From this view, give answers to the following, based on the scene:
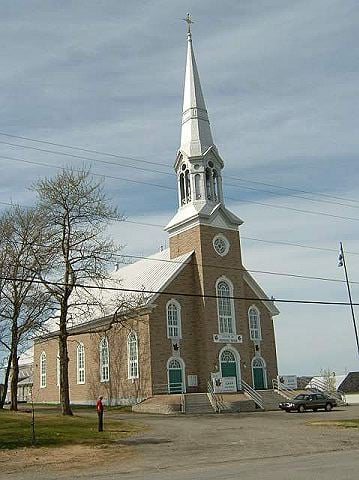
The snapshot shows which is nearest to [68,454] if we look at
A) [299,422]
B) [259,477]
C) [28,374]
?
[259,477]

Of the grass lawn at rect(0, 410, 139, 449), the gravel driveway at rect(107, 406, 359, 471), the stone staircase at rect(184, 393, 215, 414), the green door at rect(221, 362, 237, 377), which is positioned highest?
the green door at rect(221, 362, 237, 377)

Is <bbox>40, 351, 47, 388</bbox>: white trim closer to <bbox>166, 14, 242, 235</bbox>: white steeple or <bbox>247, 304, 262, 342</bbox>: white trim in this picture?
<bbox>166, 14, 242, 235</bbox>: white steeple

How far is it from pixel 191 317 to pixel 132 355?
5259mm

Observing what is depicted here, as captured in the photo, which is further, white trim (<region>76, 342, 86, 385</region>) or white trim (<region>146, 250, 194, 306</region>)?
white trim (<region>76, 342, 86, 385</region>)

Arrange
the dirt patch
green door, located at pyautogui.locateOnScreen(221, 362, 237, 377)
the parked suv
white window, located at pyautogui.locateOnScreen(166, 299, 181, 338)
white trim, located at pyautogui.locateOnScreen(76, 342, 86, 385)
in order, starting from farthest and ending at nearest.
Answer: white trim, located at pyautogui.locateOnScreen(76, 342, 86, 385) → green door, located at pyautogui.locateOnScreen(221, 362, 237, 377) → white window, located at pyautogui.locateOnScreen(166, 299, 181, 338) → the parked suv → the dirt patch

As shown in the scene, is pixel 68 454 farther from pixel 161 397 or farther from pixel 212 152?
pixel 212 152

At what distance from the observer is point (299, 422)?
31.1 metres

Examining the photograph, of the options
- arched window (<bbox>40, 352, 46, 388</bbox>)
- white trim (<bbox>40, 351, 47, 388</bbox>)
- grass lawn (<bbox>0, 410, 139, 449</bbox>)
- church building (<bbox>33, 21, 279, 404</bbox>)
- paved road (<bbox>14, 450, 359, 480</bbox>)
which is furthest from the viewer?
arched window (<bbox>40, 352, 46, 388</bbox>)

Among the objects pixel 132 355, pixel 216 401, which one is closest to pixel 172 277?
pixel 132 355

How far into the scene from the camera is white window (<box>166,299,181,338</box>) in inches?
1852

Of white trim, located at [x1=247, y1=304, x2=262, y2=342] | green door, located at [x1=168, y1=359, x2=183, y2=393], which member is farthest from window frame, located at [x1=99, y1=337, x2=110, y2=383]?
white trim, located at [x1=247, y1=304, x2=262, y2=342]

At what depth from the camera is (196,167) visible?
51.9 meters

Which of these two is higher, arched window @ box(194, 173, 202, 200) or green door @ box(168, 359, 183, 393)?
arched window @ box(194, 173, 202, 200)

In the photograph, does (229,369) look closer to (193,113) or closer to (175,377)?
(175,377)
